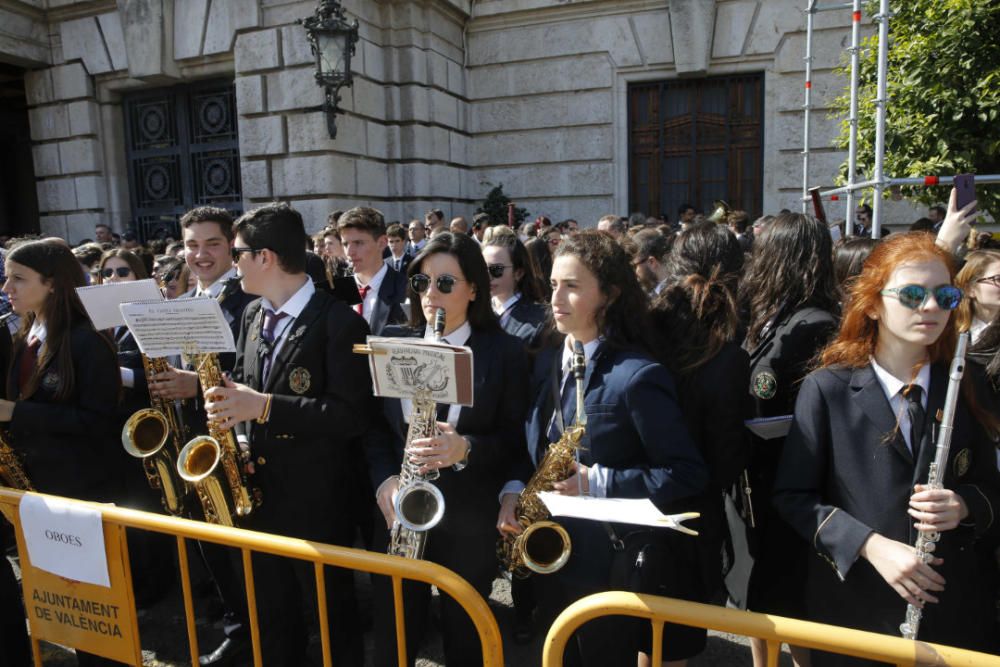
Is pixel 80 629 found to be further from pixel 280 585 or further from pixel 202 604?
pixel 202 604

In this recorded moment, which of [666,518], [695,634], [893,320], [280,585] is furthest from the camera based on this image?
[280,585]

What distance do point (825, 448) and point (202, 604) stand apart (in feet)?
12.9

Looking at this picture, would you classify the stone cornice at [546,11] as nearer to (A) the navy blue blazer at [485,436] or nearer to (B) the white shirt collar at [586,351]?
(A) the navy blue blazer at [485,436]

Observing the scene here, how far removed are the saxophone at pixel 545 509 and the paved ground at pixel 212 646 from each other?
4.73 feet

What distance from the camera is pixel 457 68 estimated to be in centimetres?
1390

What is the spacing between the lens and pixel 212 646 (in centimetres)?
381

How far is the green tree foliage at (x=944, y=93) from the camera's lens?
5938 mm

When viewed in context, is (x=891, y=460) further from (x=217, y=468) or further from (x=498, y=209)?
(x=498, y=209)

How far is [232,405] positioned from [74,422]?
1149 mm

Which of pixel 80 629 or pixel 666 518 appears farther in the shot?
pixel 80 629

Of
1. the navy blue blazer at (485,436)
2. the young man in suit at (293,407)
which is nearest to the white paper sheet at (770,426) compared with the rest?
the navy blue blazer at (485,436)

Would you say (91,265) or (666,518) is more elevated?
(91,265)

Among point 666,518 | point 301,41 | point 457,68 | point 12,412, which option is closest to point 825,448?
point 666,518

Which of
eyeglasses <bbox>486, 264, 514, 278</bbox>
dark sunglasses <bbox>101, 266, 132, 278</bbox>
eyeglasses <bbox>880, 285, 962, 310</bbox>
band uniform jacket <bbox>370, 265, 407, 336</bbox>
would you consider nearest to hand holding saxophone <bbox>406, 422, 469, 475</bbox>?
eyeglasses <bbox>880, 285, 962, 310</bbox>
